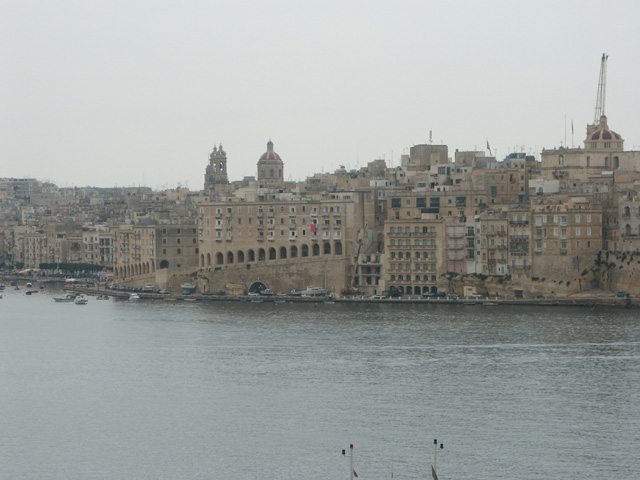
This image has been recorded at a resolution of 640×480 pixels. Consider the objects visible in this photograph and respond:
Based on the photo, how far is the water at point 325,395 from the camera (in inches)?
1257

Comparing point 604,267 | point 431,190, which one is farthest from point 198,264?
point 604,267

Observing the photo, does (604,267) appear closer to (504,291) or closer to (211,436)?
(504,291)

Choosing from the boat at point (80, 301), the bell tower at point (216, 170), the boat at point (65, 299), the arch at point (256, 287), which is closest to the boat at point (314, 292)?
the arch at point (256, 287)

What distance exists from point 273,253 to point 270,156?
45643mm

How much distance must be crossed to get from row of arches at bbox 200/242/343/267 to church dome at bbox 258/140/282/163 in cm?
4418

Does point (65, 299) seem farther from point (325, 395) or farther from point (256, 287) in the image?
point (325, 395)

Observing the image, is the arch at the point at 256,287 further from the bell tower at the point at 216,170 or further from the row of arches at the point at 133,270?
the bell tower at the point at 216,170

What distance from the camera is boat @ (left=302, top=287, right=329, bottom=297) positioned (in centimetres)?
6366

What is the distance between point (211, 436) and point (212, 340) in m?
15.9

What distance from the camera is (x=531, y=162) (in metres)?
72.6

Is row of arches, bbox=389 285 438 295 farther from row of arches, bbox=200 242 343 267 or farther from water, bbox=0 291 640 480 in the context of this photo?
row of arches, bbox=200 242 343 267

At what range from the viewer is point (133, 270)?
7438 centimetres

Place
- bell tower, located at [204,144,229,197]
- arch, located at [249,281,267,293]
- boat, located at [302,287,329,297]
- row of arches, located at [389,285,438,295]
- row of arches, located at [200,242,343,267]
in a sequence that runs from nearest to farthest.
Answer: row of arches, located at [389,285,438,295], boat, located at [302,287,329,297], arch, located at [249,281,267,293], row of arches, located at [200,242,343,267], bell tower, located at [204,144,229,197]

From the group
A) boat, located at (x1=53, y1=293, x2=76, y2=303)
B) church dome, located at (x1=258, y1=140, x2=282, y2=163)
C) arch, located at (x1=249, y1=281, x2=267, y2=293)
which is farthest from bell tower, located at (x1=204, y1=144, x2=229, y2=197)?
arch, located at (x1=249, y1=281, x2=267, y2=293)
